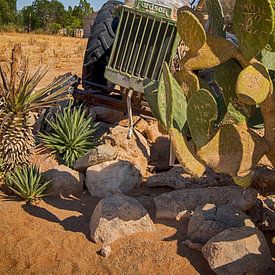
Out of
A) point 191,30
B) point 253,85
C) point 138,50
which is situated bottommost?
point 138,50

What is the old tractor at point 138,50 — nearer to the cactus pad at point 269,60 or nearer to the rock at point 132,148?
the rock at point 132,148

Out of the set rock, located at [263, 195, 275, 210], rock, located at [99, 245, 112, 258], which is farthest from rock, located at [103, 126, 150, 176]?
rock, located at [99, 245, 112, 258]

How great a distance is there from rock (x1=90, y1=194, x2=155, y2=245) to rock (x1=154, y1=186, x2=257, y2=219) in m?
0.23

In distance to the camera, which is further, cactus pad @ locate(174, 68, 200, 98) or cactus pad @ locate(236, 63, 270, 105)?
cactus pad @ locate(174, 68, 200, 98)

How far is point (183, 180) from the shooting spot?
4.04 m

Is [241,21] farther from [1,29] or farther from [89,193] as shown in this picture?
[1,29]

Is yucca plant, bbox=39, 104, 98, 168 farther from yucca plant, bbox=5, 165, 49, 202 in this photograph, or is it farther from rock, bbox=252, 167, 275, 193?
rock, bbox=252, 167, 275, 193

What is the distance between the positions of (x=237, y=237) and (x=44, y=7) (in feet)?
232

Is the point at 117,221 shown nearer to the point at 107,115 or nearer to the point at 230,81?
the point at 230,81

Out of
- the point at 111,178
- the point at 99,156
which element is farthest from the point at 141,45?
the point at 111,178

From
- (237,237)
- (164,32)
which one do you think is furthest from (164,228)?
(164,32)

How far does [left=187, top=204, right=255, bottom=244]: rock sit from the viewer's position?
122 inches

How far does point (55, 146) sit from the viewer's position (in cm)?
476

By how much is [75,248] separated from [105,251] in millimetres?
Answer: 259
